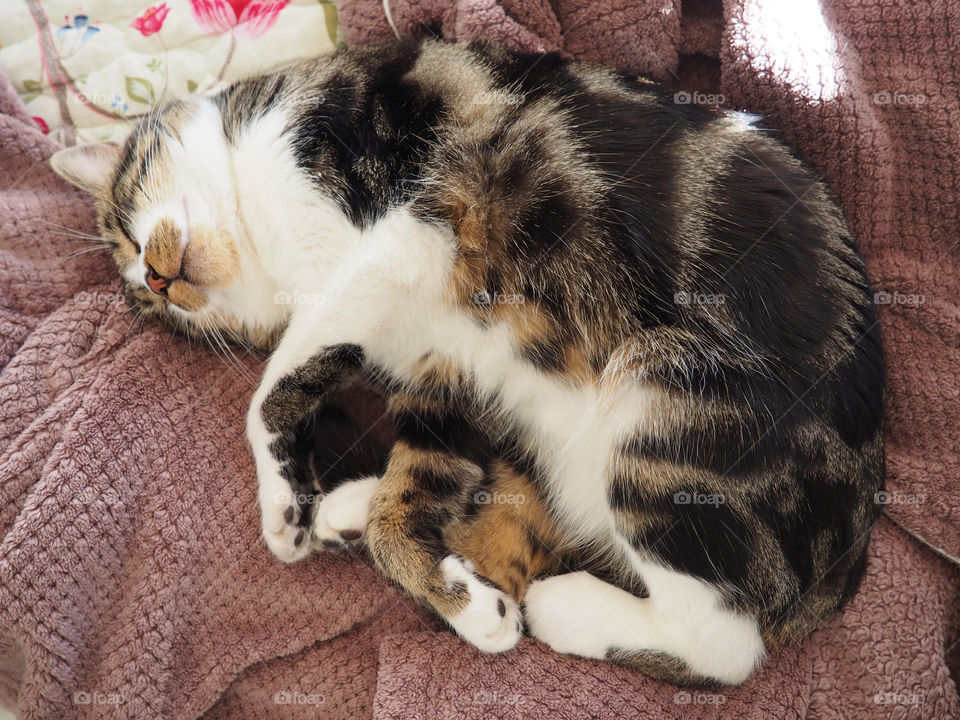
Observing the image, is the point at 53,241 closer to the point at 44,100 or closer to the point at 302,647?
the point at 44,100

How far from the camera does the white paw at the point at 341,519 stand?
1242 mm

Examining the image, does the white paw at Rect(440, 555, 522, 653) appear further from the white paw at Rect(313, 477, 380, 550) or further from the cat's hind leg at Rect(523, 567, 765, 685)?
the white paw at Rect(313, 477, 380, 550)

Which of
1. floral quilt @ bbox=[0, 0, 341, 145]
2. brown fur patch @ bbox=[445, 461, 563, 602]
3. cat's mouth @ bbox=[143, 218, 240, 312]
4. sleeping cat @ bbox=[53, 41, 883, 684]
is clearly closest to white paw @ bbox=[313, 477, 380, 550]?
sleeping cat @ bbox=[53, 41, 883, 684]

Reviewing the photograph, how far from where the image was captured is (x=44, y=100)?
1578 millimetres

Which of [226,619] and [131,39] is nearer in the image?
[226,619]

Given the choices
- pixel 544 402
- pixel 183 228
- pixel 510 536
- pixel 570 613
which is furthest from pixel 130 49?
pixel 570 613

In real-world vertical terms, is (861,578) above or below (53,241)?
below

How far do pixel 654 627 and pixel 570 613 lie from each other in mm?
144

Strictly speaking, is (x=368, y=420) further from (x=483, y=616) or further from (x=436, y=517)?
(x=483, y=616)

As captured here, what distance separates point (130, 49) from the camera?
155 centimetres

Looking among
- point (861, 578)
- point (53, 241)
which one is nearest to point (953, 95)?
point (861, 578)

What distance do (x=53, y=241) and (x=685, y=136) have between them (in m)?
1.29

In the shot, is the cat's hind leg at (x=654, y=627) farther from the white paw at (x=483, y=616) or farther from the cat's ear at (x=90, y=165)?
the cat's ear at (x=90, y=165)

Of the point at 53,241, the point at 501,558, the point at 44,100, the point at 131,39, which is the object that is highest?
the point at 131,39
